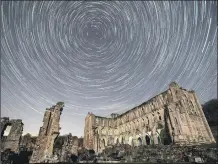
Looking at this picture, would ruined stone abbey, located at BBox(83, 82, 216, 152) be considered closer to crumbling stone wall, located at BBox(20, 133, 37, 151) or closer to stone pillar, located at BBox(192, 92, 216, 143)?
stone pillar, located at BBox(192, 92, 216, 143)

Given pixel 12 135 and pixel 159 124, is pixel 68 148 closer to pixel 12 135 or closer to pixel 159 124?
pixel 12 135

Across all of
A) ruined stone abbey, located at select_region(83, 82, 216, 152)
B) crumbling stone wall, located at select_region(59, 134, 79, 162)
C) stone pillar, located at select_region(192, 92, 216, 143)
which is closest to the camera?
crumbling stone wall, located at select_region(59, 134, 79, 162)

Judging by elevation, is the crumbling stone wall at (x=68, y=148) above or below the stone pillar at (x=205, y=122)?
below

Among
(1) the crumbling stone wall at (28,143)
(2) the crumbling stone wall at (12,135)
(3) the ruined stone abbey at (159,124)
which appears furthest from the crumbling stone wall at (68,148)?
(1) the crumbling stone wall at (28,143)

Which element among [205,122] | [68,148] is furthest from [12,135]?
[205,122]

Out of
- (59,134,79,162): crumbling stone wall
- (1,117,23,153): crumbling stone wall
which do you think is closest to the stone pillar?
(59,134,79,162): crumbling stone wall

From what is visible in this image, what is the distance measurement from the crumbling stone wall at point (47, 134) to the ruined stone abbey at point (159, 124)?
68.4 feet

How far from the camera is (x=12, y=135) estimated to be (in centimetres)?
3139

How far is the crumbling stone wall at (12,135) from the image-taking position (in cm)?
3030

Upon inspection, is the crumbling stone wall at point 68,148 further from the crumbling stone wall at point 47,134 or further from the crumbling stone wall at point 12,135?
the crumbling stone wall at point 12,135

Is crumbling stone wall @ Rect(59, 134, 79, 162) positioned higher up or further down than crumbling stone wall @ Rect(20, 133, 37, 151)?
further down

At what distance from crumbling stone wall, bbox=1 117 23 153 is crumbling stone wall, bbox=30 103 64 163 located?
8.44 metres

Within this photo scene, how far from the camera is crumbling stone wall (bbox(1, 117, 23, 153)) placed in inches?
1193

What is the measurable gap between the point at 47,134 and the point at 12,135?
33.4 feet
